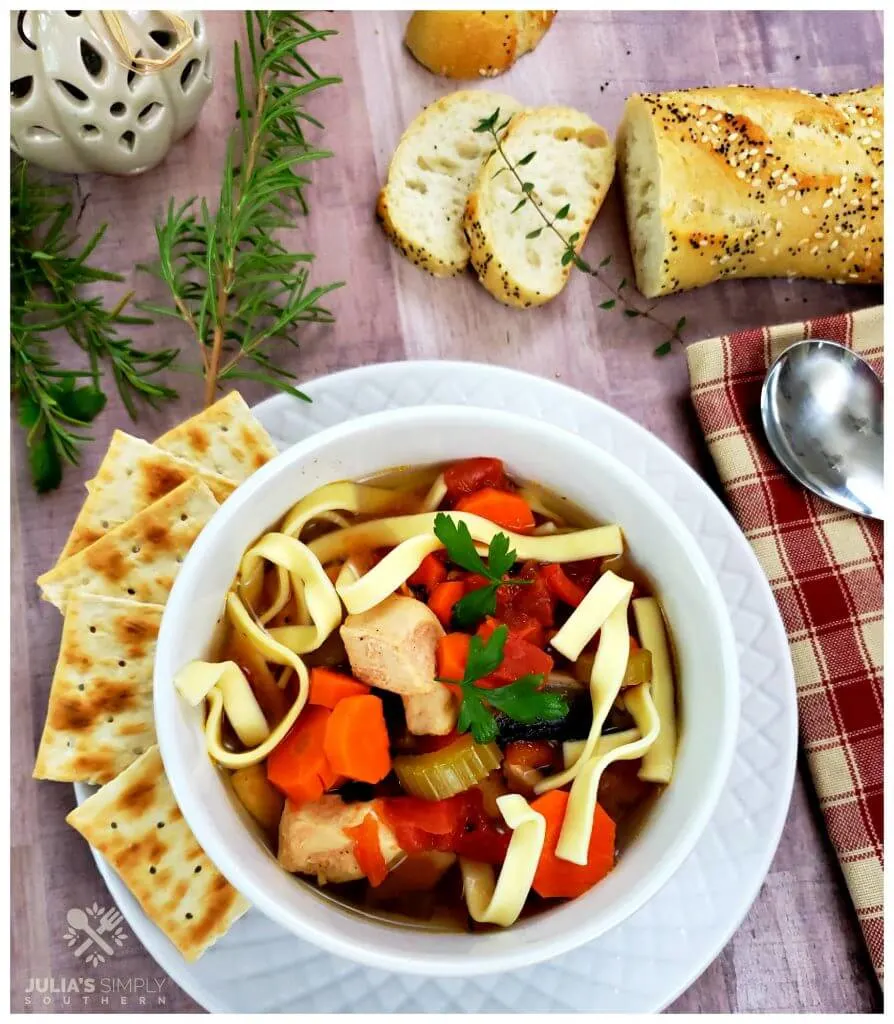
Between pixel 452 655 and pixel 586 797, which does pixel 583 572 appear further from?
pixel 586 797

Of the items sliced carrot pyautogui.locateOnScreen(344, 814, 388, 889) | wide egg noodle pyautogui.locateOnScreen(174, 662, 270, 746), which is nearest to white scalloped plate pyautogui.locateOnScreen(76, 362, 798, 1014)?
sliced carrot pyautogui.locateOnScreen(344, 814, 388, 889)

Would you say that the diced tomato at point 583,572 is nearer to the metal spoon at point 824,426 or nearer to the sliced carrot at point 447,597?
the sliced carrot at point 447,597

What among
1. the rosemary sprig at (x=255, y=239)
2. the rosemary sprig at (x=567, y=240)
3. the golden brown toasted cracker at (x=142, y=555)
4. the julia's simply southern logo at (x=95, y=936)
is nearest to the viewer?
the golden brown toasted cracker at (x=142, y=555)

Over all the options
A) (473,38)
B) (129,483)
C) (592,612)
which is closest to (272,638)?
(129,483)

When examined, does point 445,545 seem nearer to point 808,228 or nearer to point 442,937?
point 442,937

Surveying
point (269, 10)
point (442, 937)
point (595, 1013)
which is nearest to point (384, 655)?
point (442, 937)

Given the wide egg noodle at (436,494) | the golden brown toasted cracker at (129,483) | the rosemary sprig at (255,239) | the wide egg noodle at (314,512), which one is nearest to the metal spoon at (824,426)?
the wide egg noodle at (436,494)
